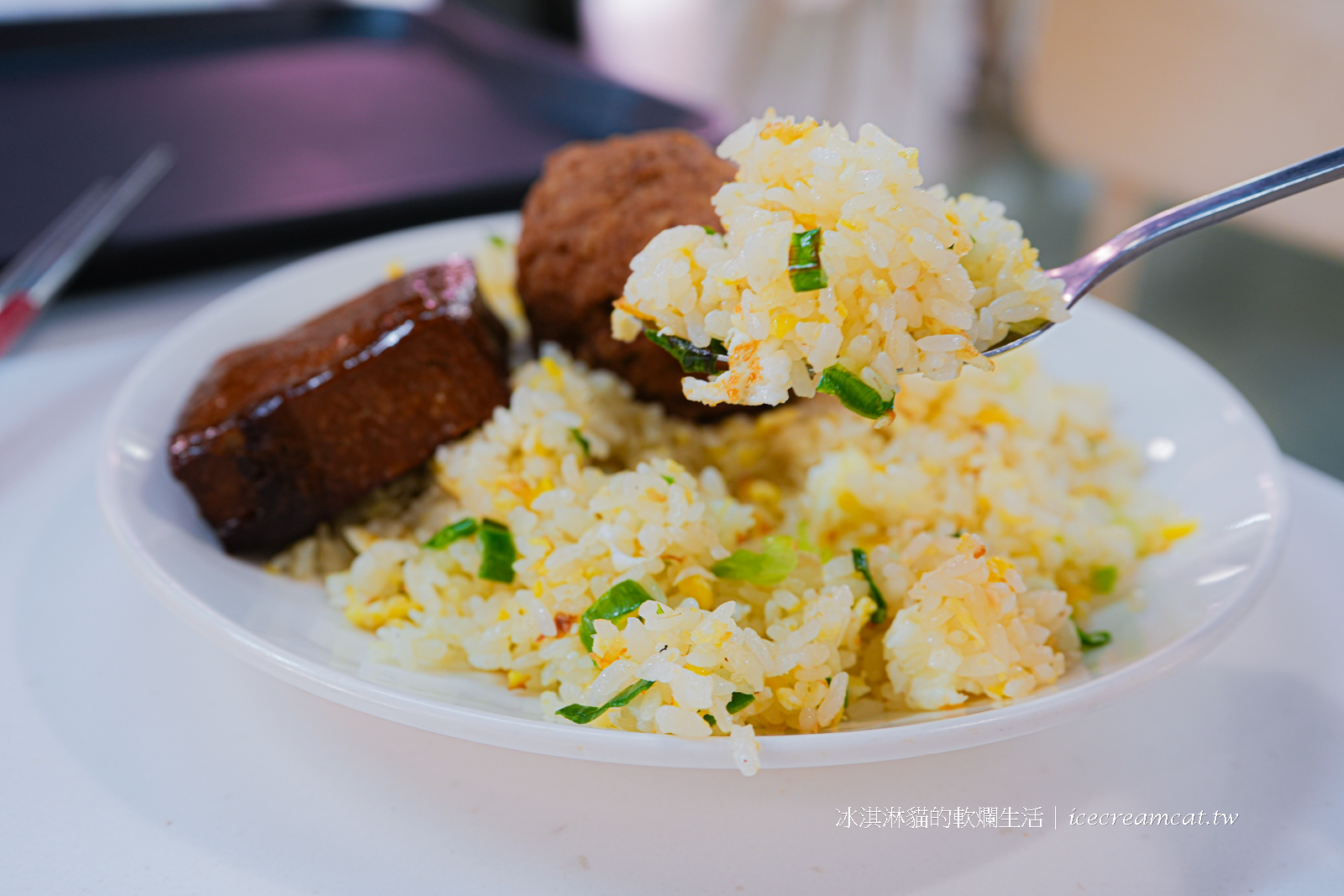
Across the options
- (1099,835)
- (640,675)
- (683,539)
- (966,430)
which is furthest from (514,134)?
(1099,835)

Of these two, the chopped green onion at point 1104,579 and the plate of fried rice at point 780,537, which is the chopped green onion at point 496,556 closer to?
the plate of fried rice at point 780,537

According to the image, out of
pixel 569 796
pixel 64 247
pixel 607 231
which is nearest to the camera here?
pixel 569 796

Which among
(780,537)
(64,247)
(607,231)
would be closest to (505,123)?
(64,247)

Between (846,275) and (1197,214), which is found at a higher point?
(1197,214)

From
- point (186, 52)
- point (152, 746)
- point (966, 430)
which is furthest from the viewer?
point (186, 52)

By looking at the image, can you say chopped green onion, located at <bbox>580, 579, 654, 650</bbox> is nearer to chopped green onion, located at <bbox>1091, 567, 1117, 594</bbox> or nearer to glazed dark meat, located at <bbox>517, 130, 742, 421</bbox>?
glazed dark meat, located at <bbox>517, 130, 742, 421</bbox>

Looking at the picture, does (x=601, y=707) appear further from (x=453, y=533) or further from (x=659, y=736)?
(x=453, y=533)

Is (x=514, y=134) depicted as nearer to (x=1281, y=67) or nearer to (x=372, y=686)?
(x=372, y=686)

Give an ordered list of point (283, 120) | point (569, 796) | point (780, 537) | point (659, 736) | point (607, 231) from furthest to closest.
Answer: point (283, 120) → point (607, 231) → point (780, 537) → point (569, 796) → point (659, 736)
